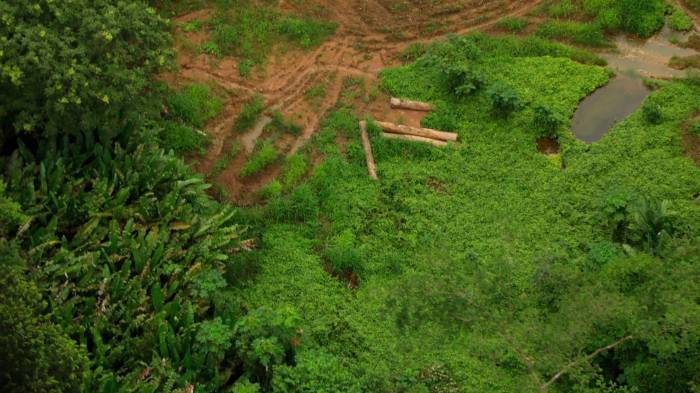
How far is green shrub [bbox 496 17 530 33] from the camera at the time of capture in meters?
17.2

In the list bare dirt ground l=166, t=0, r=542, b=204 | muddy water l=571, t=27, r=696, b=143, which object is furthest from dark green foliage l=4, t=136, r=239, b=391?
muddy water l=571, t=27, r=696, b=143

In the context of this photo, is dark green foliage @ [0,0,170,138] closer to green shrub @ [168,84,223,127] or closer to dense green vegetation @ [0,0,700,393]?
dense green vegetation @ [0,0,700,393]

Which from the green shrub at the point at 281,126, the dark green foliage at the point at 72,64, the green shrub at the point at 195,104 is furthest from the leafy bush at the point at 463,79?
the dark green foliage at the point at 72,64

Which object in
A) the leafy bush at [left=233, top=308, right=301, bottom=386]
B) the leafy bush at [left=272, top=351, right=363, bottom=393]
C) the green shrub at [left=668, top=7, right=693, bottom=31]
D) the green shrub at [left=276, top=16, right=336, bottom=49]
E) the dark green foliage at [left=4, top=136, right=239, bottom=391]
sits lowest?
the leafy bush at [left=272, top=351, right=363, bottom=393]

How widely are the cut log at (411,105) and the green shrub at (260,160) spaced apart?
306 cm

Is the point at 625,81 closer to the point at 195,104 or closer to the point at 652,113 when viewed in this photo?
the point at 652,113

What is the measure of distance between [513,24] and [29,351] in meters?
13.4

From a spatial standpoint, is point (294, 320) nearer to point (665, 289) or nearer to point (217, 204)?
point (217, 204)

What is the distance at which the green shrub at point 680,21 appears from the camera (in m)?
17.0

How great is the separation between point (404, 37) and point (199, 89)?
537cm

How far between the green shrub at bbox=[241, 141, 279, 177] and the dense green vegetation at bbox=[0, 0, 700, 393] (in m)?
0.04

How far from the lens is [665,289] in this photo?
1005cm

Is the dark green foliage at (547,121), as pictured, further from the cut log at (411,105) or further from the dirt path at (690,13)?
the dirt path at (690,13)

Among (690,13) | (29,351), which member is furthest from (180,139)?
(690,13)
